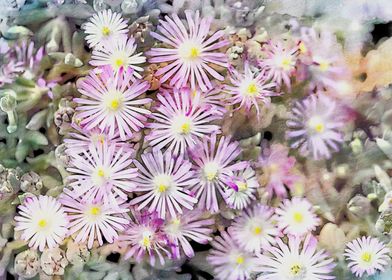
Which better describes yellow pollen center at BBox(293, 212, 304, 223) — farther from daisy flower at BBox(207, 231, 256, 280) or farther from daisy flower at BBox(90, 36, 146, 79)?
daisy flower at BBox(90, 36, 146, 79)

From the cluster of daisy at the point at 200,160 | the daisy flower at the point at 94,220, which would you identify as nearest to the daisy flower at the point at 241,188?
the cluster of daisy at the point at 200,160

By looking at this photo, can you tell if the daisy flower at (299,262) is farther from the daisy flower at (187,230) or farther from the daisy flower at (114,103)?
the daisy flower at (114,103)

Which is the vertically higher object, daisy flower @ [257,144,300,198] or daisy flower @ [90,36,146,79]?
daisy flower @ [90,36,146,79]

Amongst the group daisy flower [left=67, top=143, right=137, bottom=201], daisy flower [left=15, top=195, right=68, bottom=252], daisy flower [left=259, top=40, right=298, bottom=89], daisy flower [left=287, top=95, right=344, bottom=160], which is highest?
daisy flower [left=259, top=40, right=298, bottom=89]

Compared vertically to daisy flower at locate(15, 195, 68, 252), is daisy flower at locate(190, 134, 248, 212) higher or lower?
higher

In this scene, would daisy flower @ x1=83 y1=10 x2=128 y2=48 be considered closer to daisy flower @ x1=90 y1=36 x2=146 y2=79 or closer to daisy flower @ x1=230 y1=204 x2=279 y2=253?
daisy flower @ x1=90 y1=36 x2=146 y2=79

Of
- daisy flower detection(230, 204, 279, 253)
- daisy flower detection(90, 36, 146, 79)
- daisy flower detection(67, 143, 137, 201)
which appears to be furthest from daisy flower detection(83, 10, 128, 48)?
daisy flower detection(230, 204, 279, 253)

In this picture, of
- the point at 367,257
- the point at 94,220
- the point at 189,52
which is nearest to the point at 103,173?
the point at 94,220

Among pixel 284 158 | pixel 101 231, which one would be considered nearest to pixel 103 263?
pixel 101 231

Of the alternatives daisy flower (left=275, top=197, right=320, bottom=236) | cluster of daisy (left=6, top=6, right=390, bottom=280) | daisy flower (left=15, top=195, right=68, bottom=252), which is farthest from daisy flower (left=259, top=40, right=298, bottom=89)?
daisy flower (left=15, top=195, right=68, bottom=252)

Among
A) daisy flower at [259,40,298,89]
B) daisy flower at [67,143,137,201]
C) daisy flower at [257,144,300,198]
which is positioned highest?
daisy flower at [259,40,298,89]
